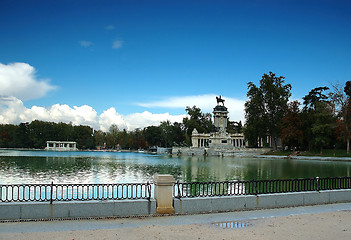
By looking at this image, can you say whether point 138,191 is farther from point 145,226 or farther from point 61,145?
point 61,145

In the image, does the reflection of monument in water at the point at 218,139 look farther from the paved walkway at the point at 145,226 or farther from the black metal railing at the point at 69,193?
the paved walkway at the point at 145,226

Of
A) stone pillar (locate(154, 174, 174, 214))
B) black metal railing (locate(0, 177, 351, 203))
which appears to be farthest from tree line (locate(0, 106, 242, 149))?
stone pillar (locate(154, 174, 174, 214))

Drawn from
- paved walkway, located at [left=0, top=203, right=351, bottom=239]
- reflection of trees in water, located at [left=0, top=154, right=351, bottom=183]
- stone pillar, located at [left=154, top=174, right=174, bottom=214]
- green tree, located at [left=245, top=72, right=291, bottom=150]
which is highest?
green tree, located at [left=245, top=72, right=291, bottom=150]

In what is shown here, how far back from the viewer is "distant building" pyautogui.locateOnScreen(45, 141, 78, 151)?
168 meters

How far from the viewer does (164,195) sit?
486 inches

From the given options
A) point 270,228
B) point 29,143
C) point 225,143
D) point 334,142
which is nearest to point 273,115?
point 334,142

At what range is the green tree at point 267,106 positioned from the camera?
83.8 metres

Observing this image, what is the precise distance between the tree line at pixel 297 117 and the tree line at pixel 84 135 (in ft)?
178

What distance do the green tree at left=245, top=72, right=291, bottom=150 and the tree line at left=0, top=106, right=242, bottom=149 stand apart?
53.5 m

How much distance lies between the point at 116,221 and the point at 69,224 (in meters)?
1.49

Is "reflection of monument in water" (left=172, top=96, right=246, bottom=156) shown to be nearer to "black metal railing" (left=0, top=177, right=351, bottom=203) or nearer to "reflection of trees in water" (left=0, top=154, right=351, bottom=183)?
"reflection of trees in water" (left=0, top=154, right=351, bottom=183)

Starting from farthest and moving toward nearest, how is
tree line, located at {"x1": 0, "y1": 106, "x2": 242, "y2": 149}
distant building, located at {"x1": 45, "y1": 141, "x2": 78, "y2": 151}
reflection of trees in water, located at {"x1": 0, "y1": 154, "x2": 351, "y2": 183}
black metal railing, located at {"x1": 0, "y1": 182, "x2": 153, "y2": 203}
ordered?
distant building, located at {"x1": 45, "y1": 141, "x2": 78, "y2": 151}, tree line, located at {"x1": 0, "y1": 106, "x2": 242, "y2": 149}, reflection of trees in water, located at {"x1": 0, "y1": 154, "x2": 351, "y2": 183}, black metal railing, located at {"x1": 0, "y1": 182, "x2": 153, "y2": 203}

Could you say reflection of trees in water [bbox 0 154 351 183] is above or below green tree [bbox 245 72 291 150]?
below

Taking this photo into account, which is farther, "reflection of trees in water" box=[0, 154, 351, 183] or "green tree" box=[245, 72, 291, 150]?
"green tree" box=[245, 72, 291, 150]
